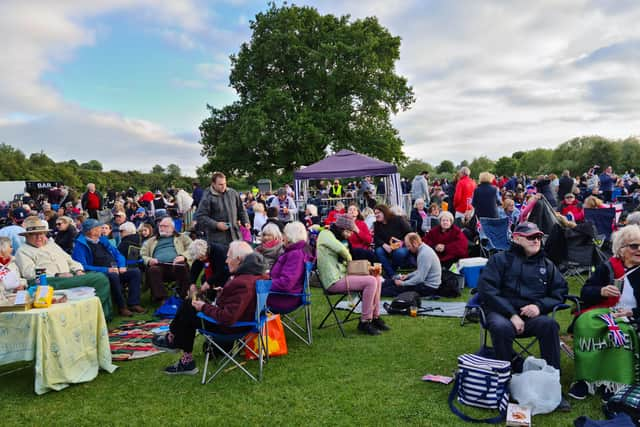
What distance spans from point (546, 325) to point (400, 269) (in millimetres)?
4654

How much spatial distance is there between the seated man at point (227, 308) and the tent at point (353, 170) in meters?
9.42

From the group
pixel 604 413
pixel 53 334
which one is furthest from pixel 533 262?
pixel 53 334

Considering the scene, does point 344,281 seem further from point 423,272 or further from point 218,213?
point 218,213

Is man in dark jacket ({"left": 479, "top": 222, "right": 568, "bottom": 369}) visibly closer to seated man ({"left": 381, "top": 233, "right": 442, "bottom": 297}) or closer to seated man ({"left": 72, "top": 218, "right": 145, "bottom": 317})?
seated man ({"left": 381, "top": 233, "right": 442, "bottom": 297})

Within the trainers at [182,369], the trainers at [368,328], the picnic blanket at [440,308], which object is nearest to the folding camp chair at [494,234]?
the picnic blanket at [440,308]

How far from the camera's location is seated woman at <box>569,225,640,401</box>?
318cm

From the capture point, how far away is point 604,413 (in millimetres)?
3012

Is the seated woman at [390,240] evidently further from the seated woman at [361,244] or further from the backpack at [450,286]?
the backpack at [450,286]

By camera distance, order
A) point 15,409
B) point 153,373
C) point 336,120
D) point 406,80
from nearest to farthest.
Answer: point 15,409
point 153,373
point 336,120
point 406,80

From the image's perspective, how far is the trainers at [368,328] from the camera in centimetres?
495

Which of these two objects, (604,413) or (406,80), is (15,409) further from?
(406,80)

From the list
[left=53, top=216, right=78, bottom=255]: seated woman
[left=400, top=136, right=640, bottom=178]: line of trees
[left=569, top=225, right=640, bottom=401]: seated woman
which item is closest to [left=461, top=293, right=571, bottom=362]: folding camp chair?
[left=569, top=225, right=640, bottom=401]: seated woman

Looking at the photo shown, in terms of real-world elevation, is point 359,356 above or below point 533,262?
below

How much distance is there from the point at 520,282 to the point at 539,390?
2.92 feet
